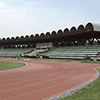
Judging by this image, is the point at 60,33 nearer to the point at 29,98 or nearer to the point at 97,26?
the point at 97,26

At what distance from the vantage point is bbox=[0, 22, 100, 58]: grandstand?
34.1 m

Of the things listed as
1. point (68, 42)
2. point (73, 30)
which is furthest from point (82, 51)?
point (68, 42)

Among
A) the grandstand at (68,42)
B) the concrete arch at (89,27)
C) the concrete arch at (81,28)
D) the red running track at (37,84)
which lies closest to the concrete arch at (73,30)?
the grandstand at (68,42)

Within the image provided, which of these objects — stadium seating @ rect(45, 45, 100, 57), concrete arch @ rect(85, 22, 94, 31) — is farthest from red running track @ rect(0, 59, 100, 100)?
concrete arch @ rect(85, 22, 94, 31)

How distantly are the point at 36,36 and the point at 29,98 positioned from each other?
49472mm

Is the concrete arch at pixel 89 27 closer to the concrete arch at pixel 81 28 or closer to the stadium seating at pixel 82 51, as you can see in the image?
the concrete arch at pixel 81 28

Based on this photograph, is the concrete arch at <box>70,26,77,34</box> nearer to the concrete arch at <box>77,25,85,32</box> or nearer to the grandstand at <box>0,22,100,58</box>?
the grandstand at <box>0,22,100,58</box>

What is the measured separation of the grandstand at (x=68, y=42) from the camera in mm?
34094

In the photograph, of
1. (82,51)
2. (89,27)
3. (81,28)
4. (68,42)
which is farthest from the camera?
(68,42)

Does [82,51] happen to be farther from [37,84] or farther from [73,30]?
[37,84]

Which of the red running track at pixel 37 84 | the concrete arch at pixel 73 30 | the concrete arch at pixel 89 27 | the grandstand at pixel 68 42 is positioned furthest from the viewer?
the concrete arch at pixel 73 30

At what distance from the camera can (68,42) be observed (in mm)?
48375

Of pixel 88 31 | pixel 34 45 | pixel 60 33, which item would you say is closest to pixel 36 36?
pixel 34 45

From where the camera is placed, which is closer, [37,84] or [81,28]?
[37,84]
